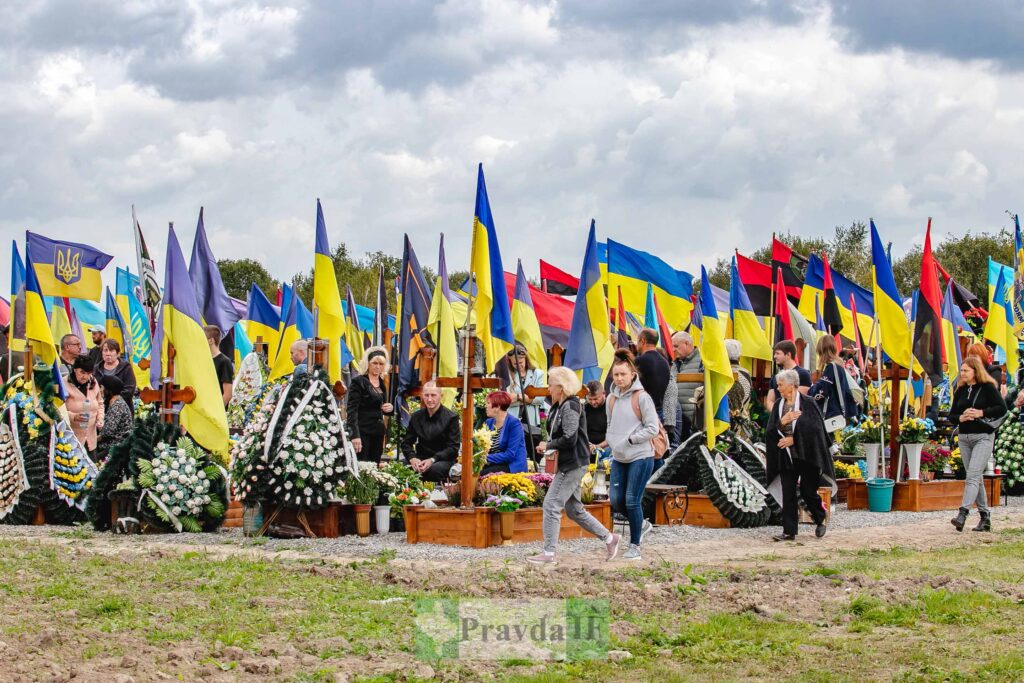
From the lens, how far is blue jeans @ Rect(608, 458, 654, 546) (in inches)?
450

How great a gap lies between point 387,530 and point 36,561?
364cm

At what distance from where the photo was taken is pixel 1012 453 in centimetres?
1789

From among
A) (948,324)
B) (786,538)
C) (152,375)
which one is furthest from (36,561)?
(948,324)

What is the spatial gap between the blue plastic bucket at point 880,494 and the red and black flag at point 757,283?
6627 mm

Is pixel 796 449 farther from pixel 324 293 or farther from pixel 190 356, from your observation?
pixel 190 356

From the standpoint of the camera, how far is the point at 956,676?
679cm

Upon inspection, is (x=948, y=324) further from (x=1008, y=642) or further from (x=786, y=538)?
(x=1008, y=642)

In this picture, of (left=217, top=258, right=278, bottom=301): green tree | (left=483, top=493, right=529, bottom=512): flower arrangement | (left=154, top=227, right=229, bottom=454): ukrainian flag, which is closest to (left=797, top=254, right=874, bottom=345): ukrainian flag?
(left=483, top=493, right=529, bottom=512): flower arrangement

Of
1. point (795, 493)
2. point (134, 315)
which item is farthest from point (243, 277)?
point (795, 493)

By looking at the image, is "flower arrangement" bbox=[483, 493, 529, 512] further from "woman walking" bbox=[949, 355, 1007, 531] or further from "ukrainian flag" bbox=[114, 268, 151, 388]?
"ukrainian flag" bbox=[114, 268, 151, 388]

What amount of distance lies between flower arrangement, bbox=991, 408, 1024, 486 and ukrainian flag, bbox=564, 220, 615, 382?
6027mm

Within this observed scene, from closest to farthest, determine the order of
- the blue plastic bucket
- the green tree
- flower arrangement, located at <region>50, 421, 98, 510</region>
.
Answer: flower arrangement, located at <region>50, 421, 98, 510</region>, the blue plastic bucket, the green tree

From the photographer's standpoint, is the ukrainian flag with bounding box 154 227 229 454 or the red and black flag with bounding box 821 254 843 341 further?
the red and black flag with bounding box 821 254 843 341

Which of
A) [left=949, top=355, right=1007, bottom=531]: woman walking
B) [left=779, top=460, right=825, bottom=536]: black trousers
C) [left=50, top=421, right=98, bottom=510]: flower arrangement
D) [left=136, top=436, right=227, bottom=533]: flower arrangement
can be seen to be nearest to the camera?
[left=779, top=460, right=825, bottom=536]: black trousers
